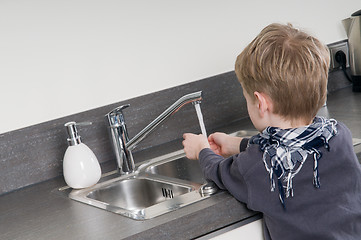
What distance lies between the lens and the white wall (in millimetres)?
1678

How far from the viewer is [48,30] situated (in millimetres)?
1719

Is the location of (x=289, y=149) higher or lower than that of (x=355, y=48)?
lower

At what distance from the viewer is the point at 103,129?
180 centimetres

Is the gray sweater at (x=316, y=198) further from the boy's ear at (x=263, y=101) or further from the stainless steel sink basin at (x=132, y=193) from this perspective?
the stainless steel sink basin at (x=132, y=193)

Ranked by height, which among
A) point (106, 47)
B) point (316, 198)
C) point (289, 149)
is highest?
point (106, 47)

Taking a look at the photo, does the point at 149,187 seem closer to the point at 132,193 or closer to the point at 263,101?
the point at 132,193

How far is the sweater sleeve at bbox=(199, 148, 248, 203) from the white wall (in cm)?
61

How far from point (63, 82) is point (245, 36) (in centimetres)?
78

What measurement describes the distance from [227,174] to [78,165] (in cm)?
49

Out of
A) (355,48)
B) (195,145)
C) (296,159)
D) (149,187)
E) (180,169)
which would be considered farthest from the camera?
(355,48)

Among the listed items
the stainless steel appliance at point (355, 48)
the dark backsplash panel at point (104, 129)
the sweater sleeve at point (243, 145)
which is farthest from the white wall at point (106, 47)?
the sweater sleeve at point (243, 145)

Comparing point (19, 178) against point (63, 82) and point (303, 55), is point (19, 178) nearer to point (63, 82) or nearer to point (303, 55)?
point (63, 82)

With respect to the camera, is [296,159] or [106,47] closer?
[296,159]

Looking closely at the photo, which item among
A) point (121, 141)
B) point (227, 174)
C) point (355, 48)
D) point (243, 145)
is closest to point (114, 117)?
point (121, 141)
